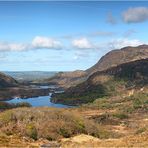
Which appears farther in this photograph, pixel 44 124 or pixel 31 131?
pixel 44 124

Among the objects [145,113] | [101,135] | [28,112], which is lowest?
[145,113]

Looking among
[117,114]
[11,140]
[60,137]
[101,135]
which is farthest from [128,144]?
[117,114]

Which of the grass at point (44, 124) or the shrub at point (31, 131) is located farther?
the grass at point (44, 124)

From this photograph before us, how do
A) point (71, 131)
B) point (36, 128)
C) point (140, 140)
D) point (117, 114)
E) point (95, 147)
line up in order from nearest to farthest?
point (95, 147)
point (140, 140)
point (36, 128)
point (71, 131)
point (117, 114)

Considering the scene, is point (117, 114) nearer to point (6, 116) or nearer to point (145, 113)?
point (145, 113)

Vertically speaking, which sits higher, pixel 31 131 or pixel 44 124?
pixel 44 124

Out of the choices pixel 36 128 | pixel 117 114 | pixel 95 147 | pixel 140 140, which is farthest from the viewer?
pixel 117 114

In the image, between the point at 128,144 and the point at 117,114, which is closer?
the point at 128,144

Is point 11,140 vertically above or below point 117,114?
above

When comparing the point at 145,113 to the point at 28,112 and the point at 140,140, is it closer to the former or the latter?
the point at 28,112

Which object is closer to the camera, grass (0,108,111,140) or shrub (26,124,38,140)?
shrub (26,124,38,140)
